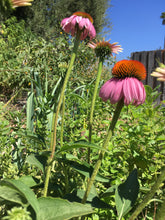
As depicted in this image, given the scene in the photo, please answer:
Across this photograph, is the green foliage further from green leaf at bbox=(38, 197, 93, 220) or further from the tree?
the tree

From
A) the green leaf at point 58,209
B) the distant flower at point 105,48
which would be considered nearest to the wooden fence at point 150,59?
the distant flower at point 105,48

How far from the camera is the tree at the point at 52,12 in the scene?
28.2 ft

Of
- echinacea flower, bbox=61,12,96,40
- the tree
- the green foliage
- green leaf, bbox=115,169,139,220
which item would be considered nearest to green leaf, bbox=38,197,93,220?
the green foliage

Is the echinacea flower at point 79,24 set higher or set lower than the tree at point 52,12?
lower

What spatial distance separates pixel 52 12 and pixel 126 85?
31.7 ft

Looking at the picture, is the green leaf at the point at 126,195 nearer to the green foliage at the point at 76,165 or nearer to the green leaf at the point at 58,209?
the green foliage at the point at 76,165

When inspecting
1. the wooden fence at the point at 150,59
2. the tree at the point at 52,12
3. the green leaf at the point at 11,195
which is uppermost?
the tree at the point at 52,12

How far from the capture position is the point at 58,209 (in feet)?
1.69

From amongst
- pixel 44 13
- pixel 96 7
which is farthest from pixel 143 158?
pixel 96 7

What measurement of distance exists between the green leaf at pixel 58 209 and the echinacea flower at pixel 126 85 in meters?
0.28

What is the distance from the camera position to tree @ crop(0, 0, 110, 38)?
861cm

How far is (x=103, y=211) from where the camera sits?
806 mm

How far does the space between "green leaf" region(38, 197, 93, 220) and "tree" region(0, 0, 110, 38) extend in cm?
815

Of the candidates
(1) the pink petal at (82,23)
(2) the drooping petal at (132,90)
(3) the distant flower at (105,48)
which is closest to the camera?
(2) the drooping petal at (132,90)
